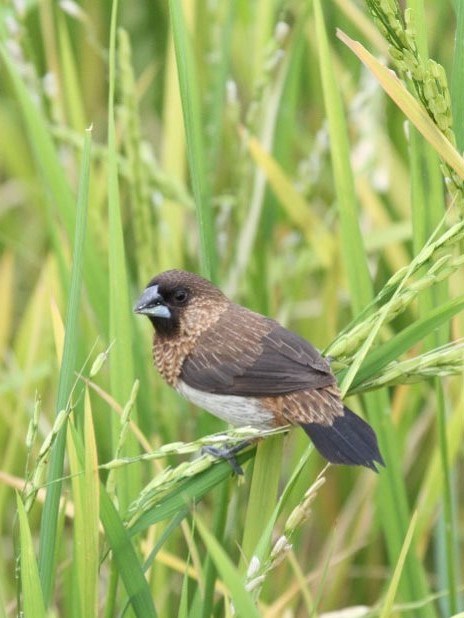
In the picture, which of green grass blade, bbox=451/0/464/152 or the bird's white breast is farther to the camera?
the bird's white breast

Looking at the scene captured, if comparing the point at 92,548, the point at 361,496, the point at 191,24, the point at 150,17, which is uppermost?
the point at 150,17

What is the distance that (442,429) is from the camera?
6.30 ft

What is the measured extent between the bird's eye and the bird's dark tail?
0.52 m

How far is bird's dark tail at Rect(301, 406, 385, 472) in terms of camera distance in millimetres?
1771

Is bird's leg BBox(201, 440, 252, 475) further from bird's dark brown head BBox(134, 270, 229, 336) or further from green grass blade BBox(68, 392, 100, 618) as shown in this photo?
bird's dark brown head BBox(134, 270, 229, 336)

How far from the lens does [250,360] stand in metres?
2.09

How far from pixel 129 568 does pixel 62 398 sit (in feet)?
0.85

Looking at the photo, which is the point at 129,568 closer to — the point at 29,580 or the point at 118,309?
the point at 29,580

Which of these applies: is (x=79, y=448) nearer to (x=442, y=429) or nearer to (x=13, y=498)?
(x=442, y=429)

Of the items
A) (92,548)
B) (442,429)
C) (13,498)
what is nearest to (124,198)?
(13,498)

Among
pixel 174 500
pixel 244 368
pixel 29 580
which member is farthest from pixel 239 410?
pixel 29 580

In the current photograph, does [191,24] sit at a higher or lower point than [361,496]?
higher

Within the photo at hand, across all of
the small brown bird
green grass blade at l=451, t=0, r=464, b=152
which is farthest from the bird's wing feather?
green grass blade at l=451, t=0, r=464, b=152

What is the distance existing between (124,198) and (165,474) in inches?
94.2
